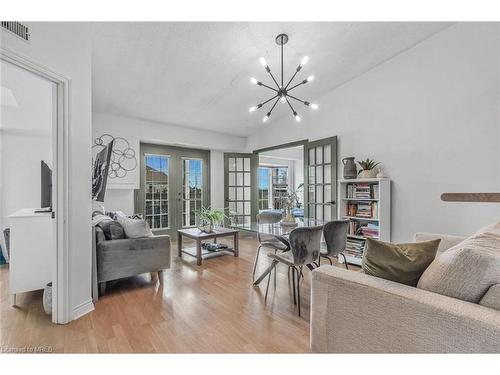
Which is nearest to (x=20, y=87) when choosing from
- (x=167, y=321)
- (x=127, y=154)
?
(x=127, y=154)

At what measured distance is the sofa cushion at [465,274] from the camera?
3.34ft

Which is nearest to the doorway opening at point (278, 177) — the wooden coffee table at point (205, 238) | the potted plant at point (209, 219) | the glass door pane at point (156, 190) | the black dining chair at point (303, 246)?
the glass door pane at point (156, 190)

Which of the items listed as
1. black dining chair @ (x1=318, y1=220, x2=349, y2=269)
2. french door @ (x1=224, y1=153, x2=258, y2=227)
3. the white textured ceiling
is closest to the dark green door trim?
the white textured ceiling

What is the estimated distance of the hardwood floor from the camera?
5.53 feet

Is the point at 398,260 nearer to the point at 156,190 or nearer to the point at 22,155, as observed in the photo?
the point at 156,190

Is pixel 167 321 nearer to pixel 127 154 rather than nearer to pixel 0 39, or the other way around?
pixel 0 39

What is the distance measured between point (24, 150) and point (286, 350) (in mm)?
5013

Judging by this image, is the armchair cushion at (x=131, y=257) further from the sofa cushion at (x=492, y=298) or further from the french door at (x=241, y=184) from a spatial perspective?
A: the french door at (x=241, y=184)

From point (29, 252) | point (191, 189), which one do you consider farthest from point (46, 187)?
point (191, 189)

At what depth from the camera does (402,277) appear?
1236mm

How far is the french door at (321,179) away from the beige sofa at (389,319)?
9.16 feet

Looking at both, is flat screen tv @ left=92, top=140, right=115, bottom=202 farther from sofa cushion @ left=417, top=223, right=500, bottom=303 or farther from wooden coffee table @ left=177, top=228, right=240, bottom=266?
sofa cushion @ left=417, top=223, right=500, bottom=303

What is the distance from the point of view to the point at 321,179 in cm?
427

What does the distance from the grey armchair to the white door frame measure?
49cm
